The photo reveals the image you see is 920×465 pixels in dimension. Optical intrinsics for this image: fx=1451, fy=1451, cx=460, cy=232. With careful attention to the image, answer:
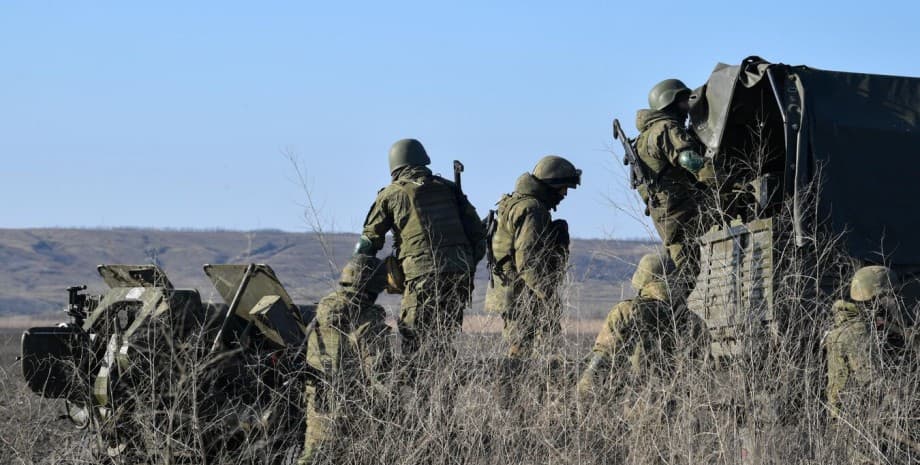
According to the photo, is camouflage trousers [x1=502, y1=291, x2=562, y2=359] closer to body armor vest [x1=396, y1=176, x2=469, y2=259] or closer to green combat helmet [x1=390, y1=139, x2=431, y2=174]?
body armor vest [x1=396, y1=176, x2=469, y2=259]

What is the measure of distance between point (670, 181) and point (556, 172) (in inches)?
34.8

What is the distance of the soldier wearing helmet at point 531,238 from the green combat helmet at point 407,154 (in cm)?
86

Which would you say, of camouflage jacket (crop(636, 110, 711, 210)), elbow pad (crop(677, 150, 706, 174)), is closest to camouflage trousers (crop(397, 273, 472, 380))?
camouflage jacket (crop(636, 110, 711, 210))

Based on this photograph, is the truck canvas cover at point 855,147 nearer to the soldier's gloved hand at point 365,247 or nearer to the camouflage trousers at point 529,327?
the camouflage trousers at point 529,327

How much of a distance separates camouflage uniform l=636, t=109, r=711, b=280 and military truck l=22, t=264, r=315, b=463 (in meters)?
2.65

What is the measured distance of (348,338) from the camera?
845cm

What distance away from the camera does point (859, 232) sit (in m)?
8.39

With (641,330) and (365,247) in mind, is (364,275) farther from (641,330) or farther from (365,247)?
(641,330)

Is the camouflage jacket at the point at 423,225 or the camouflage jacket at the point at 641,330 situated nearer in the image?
the camouflage jacket at the point at 641,330

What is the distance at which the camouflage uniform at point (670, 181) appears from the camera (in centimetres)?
986

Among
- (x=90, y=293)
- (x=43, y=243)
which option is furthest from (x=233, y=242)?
(x=90, y=293)

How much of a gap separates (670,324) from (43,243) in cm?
7992

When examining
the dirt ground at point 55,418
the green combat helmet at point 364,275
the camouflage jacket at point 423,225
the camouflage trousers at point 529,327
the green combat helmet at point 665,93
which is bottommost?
the dirt ground at point 55,418

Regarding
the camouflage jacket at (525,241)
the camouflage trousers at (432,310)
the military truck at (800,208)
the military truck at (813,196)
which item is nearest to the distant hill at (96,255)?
the camouflage jacket at (525,241)
